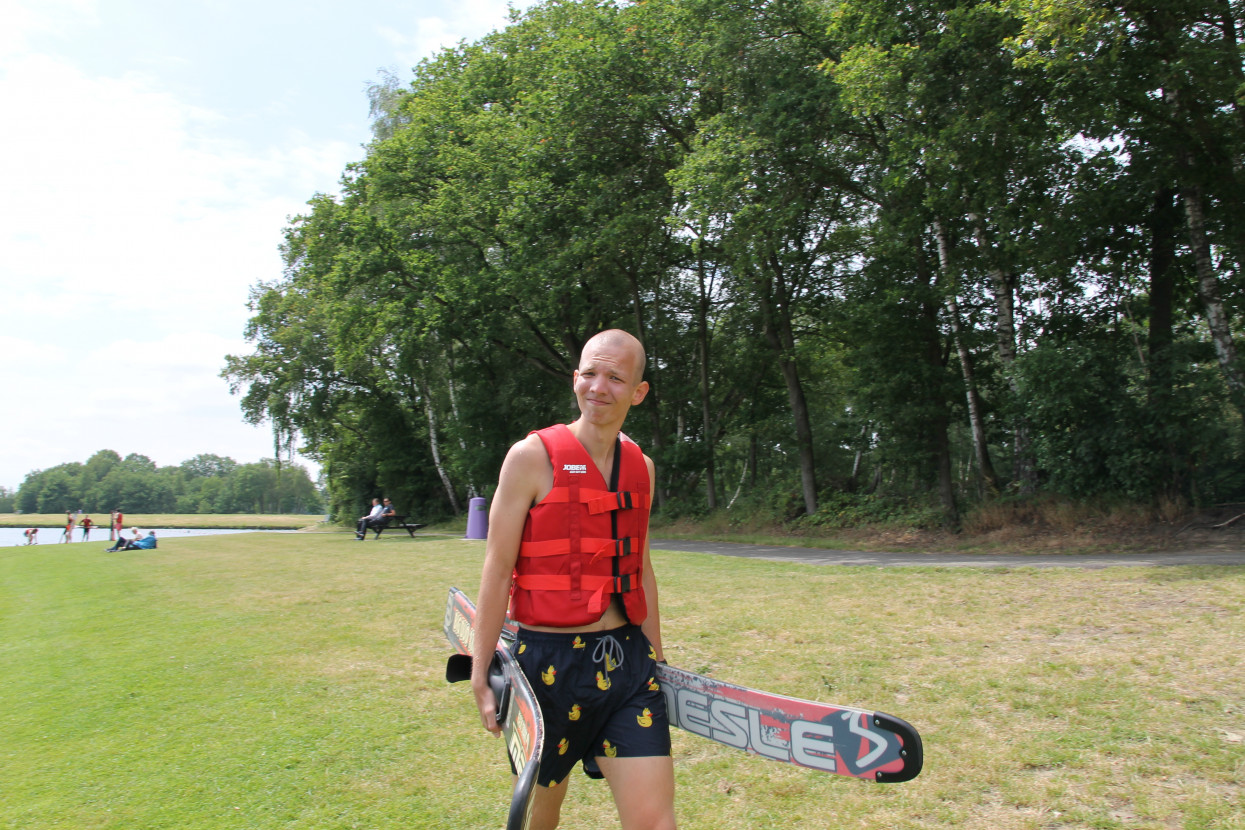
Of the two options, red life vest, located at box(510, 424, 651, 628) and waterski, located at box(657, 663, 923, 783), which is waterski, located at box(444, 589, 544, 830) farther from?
waterski, located at box(657, 663, 923, 783)

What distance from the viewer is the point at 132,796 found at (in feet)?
13.3

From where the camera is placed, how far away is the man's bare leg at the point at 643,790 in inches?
93.5

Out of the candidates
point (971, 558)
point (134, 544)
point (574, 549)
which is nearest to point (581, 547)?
point (574, 549)

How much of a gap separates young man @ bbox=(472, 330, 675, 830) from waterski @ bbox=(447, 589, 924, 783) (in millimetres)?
103

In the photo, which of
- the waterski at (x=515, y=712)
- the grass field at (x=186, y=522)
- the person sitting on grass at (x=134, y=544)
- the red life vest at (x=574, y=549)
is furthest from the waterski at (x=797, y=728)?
the grass field at (x=186, y=522)

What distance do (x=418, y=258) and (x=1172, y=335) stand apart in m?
20.5

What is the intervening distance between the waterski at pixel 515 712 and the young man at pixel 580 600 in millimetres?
60

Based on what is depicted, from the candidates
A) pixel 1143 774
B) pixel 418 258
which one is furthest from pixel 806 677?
pixel 418 258

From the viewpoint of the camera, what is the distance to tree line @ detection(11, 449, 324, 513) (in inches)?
3639

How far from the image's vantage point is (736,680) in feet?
19.4

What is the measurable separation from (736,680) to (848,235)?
17981 millimetres

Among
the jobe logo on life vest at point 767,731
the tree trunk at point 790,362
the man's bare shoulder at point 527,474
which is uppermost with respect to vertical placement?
the tree trunk at point 790,362

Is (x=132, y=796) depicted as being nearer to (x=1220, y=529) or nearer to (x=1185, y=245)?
(x=1220, y=529)

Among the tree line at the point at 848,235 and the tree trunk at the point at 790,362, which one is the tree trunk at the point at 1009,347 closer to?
the tree line at the point at 848,235
